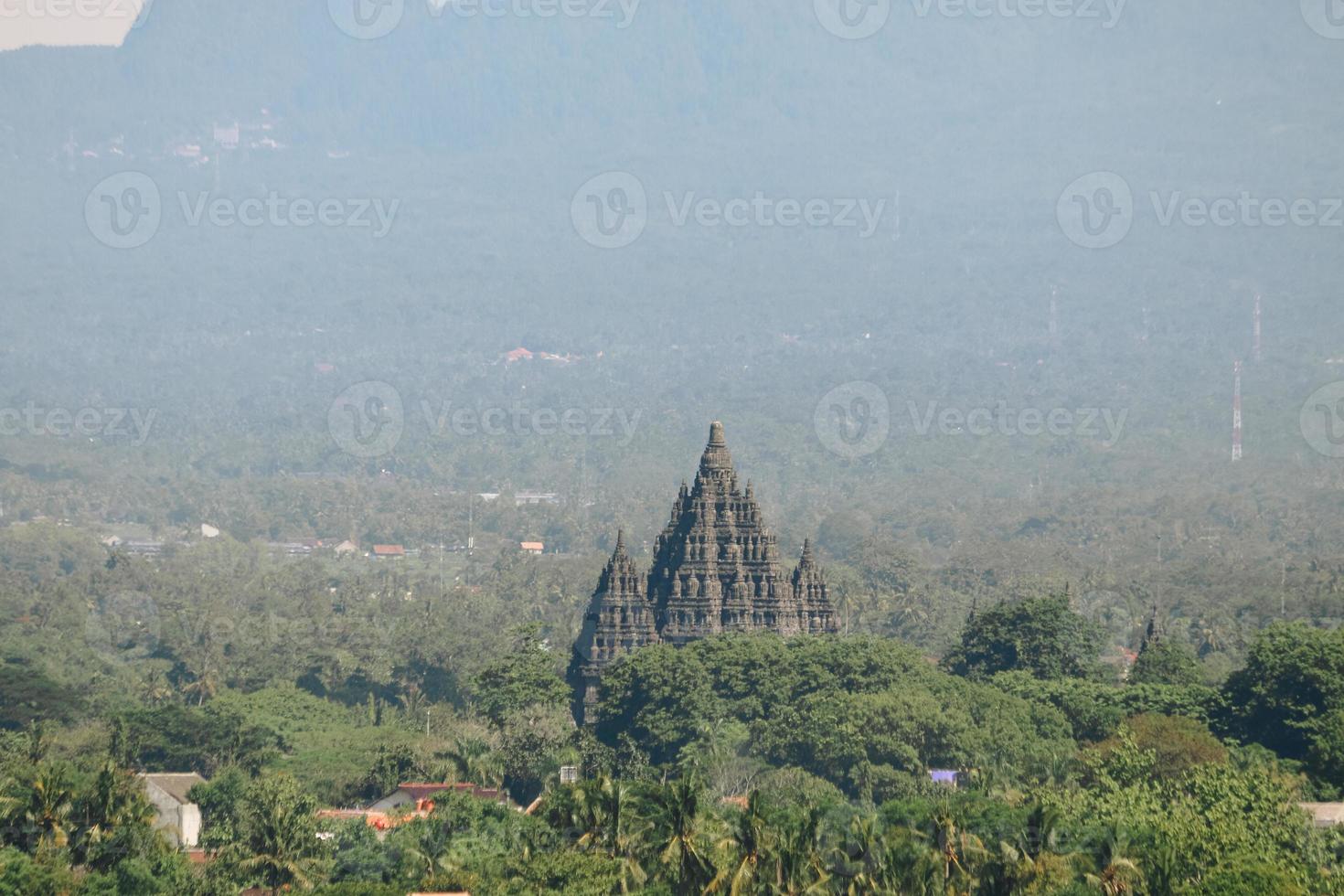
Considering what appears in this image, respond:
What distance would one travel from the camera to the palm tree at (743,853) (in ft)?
185

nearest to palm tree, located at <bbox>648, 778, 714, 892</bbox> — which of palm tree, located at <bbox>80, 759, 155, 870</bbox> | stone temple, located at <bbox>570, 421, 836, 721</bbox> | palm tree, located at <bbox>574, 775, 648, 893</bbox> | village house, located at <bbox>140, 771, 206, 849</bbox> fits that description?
palm tree, located at <bbox>574, 775, 648, 893</bbox>

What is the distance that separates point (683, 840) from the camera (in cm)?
5806

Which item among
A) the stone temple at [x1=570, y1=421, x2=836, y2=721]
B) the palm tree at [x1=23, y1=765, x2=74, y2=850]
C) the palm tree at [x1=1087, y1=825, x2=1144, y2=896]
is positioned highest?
the stone temple at [x1=570, y1=421, x2=836, y2=721]

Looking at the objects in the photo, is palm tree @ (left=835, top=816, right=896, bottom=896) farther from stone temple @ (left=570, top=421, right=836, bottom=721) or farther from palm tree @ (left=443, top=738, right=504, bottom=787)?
stone temple @ (left=570, top=421, right=836, bottom=721)

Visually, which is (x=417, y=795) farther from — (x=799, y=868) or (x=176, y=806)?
(x=799, y=868)

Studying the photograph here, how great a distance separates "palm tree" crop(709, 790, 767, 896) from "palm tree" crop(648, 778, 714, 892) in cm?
62

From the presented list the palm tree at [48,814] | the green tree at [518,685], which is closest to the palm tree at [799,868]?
the palm tree at [48,814]

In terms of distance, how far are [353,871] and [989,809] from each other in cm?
1449

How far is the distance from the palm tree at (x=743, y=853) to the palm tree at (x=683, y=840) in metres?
0.62

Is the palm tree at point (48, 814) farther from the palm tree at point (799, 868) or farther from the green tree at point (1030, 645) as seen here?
the green tree at point (1030, 645)

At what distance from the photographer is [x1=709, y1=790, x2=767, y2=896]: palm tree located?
A: 56469 mm

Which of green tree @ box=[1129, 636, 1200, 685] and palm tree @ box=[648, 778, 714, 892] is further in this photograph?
green tree @ box=[1129, 636, 1200, 685]

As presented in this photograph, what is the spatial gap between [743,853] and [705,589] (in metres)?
44.0

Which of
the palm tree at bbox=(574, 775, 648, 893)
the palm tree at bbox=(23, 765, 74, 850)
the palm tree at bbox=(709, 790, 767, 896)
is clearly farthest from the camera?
the palm tree at bbox=(23, 765, 74, 850)
